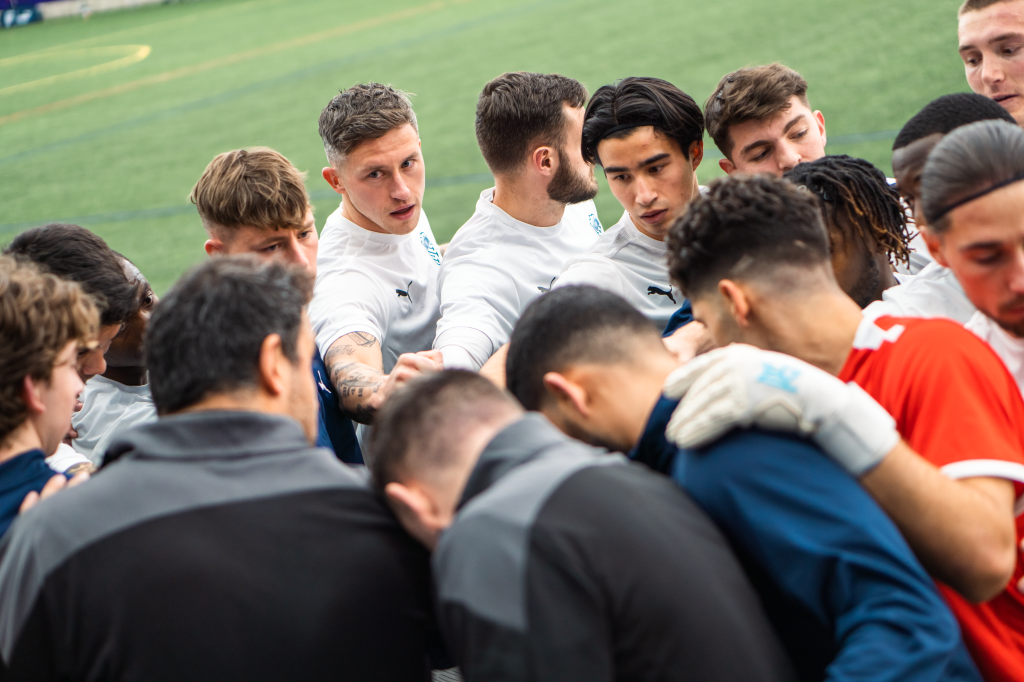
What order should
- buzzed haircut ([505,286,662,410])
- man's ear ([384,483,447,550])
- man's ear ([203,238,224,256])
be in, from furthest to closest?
man's ear ([203,238,224,256]), buzzed haircut ([505,286,662,410]), man's ear ([384,483,447,550])

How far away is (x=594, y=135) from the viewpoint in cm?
428

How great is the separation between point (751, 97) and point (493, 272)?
153 cm

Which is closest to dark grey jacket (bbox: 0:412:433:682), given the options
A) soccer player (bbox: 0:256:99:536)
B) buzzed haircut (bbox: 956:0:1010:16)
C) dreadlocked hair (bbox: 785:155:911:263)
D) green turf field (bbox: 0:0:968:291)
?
soccer player (bbox: 0:256:99:536)

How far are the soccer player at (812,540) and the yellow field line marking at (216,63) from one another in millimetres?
19705

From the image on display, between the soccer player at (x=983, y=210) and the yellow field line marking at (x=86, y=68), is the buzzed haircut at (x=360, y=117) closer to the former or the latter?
the soccer player at (x=983, y=210)

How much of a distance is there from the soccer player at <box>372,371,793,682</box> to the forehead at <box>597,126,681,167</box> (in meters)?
2.58

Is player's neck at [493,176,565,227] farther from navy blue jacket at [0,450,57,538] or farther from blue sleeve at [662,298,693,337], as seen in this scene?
navy blue jacket at [0,450,57,538]

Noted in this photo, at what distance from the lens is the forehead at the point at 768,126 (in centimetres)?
432

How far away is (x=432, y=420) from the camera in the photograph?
197cm

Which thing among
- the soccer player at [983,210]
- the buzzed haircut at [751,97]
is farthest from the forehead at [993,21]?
the soccer player at [983,210]

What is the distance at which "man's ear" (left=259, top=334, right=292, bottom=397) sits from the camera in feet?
6.92

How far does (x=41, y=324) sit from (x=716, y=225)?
1.89 m

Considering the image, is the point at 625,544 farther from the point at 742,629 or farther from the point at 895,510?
the point at 895,510

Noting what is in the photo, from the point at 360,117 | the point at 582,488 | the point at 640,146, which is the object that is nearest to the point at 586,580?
the point at 582,488
